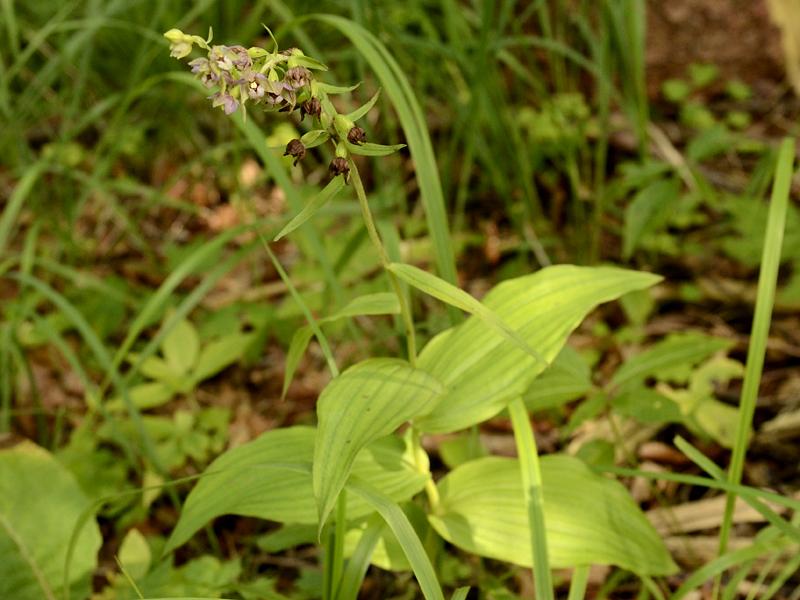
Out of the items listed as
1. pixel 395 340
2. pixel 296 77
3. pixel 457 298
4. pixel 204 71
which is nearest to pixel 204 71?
pixel 204 71

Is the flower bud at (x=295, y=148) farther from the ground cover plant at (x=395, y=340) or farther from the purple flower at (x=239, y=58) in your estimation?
the purple flower at (x=239, y=58)

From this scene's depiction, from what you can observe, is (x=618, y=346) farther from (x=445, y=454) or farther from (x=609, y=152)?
(x=609, y=152)

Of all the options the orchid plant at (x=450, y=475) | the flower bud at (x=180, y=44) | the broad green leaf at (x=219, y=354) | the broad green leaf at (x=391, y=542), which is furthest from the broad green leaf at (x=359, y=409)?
the broad green leaf at (x=219, y=354)

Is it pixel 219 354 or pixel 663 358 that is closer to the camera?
pixel 663 358

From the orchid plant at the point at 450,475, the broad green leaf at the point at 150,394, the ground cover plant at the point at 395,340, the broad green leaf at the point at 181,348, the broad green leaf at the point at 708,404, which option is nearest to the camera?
the orchid plant at the point at 450,475

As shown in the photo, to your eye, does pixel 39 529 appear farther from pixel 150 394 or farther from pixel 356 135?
pixel 356 135

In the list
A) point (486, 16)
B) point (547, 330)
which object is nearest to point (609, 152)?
point (486, 16)
